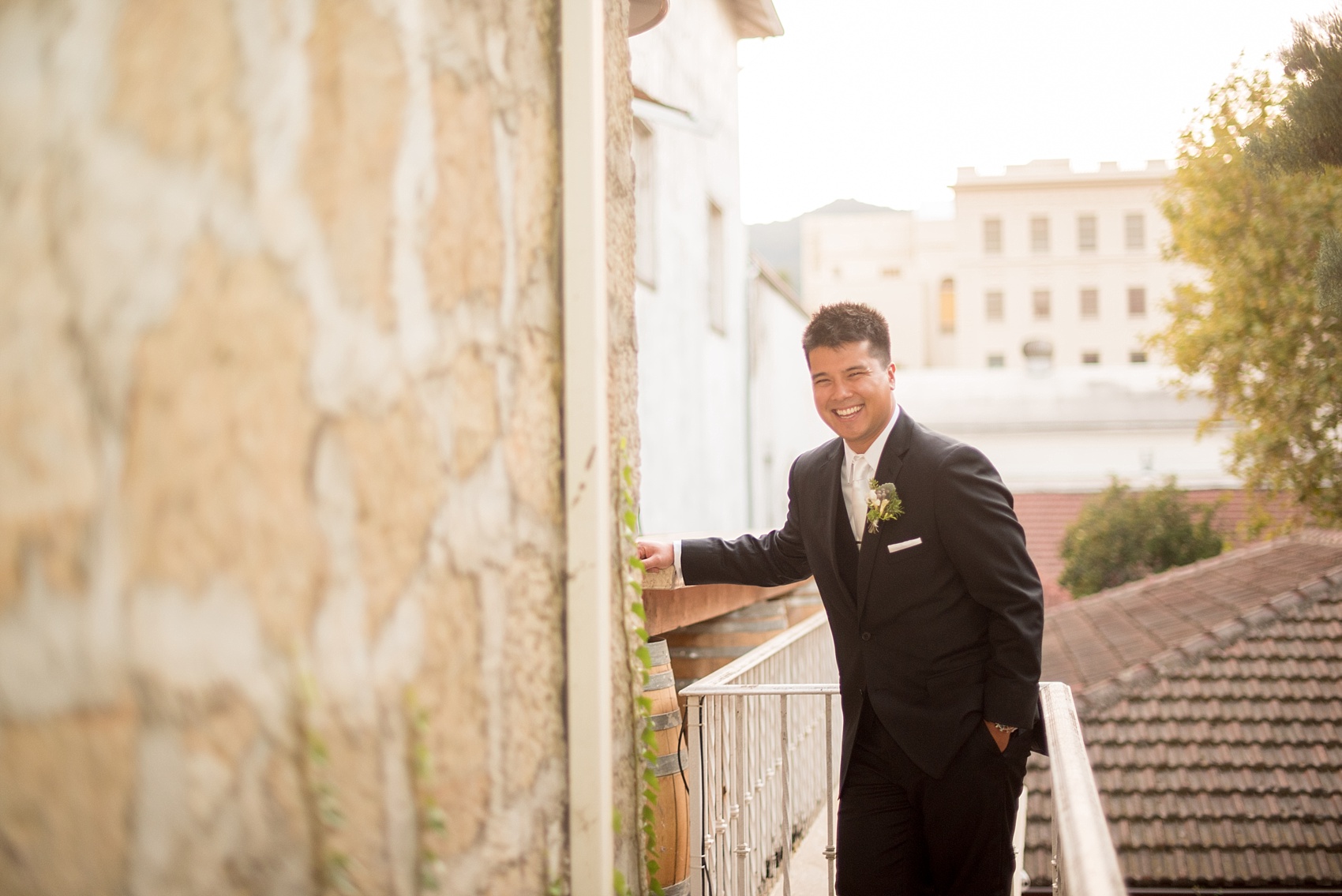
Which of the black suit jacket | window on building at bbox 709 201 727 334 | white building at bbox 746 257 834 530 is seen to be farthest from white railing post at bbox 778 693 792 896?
white building at bbox 746 257 834 530

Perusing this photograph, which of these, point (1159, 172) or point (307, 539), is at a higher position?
point (1159, 172)

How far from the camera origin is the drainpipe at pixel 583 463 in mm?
1834

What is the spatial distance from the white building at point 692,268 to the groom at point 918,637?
19.0ft

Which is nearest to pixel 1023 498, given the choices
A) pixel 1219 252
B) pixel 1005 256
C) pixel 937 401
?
pixel 937 401

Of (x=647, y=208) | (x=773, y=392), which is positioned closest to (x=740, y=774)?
(x=647, y=208)

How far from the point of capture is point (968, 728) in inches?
119

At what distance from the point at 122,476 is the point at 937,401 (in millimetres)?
30392

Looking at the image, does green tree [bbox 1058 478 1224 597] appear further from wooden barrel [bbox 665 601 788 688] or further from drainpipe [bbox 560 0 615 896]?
drainpipe [bbox 560 0 615 896]

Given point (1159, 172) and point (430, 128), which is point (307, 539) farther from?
point (1159, 172)

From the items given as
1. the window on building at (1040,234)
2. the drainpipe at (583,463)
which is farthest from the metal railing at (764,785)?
the window on building at (1040,234)

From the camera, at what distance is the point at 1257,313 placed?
1883 cm

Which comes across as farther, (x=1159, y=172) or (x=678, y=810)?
(x=1159, y=172)

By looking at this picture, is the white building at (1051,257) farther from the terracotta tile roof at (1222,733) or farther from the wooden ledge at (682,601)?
the wooden ledge at (682,601)

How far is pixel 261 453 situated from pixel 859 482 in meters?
2.25
